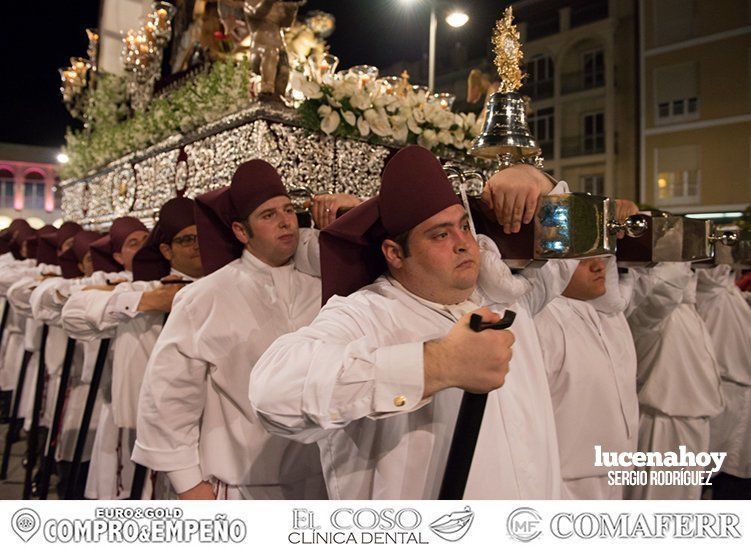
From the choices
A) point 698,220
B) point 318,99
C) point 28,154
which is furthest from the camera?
point 28,154

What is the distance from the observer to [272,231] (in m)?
2.49

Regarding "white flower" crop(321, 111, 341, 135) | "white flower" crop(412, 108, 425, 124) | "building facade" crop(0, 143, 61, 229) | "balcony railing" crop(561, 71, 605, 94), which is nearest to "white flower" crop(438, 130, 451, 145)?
"white flower" crop(412, 108, 425, 124)

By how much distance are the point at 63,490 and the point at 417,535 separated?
145 inches

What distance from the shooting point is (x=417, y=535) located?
70.4 inches

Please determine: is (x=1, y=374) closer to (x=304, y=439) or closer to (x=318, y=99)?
(x=318, y=99)

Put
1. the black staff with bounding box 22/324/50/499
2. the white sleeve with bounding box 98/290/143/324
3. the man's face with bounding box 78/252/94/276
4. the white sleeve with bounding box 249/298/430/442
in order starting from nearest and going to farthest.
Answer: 1. the white sleeve with bounding box 249/298/430/442
2. the white sleeve with bounding box 98/290/143/324
3. the black staff with bounding box 22/324/50/499
4. the man's face with bounding box 78/252/94/276

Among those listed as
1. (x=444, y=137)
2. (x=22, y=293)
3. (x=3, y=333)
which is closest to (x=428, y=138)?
(x=444, y=137)

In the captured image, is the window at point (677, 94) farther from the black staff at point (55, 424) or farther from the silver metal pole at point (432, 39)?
the black staff at point (55, 424)

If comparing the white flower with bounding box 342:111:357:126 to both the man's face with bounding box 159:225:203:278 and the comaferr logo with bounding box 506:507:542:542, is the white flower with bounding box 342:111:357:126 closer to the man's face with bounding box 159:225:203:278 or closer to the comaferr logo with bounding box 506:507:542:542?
the man's face with bounding box 159:225:203:278

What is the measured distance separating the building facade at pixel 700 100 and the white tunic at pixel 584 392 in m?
1.49

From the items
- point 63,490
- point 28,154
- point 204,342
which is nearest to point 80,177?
point 28,154

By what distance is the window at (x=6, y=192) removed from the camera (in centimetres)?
584

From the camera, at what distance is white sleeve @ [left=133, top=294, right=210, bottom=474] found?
229cm

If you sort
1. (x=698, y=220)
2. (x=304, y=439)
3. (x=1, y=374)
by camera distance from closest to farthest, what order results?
(x=304, y=439) < (x=698, y=220) < (x=1, y=374)
